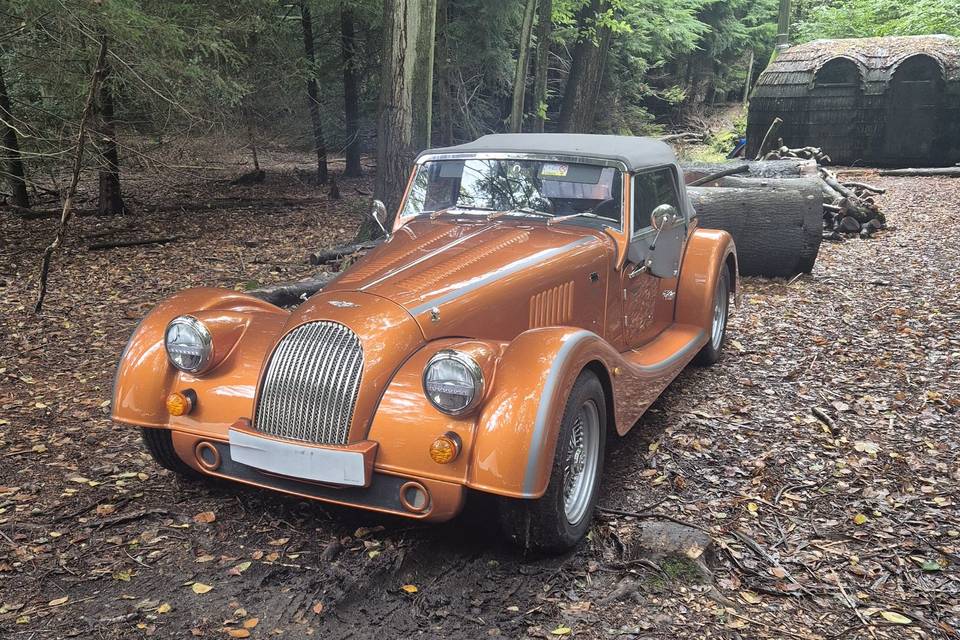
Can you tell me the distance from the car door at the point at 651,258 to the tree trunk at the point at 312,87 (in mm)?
9629

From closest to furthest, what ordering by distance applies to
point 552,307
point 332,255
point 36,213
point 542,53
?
point 552,307 < point 332,255 < point 36,213 < point 542,53

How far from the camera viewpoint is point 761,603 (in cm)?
311

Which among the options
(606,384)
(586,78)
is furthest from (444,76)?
(606,384)

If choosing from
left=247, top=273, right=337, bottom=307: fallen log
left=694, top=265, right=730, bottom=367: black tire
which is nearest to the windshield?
left=694, top=265, right=730, bottom=367: black tire

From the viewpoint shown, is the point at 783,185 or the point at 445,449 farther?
the point at 783,185

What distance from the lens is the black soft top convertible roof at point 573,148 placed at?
477cm

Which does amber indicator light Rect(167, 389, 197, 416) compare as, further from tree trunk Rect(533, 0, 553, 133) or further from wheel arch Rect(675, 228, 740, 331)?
tree trunk Rect(533, 0, 553, 133)

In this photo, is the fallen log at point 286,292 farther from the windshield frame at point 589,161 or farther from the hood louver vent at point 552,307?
the hood louver vent at point 552,307

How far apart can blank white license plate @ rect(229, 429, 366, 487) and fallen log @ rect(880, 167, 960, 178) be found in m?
18.0

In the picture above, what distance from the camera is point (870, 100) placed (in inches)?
722

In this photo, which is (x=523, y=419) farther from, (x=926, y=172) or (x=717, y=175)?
(x=926, y=172)

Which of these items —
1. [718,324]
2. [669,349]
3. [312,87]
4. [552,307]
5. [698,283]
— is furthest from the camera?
[312,87]

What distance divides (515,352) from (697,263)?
117 inches

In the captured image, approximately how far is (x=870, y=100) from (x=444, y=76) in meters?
11.1
